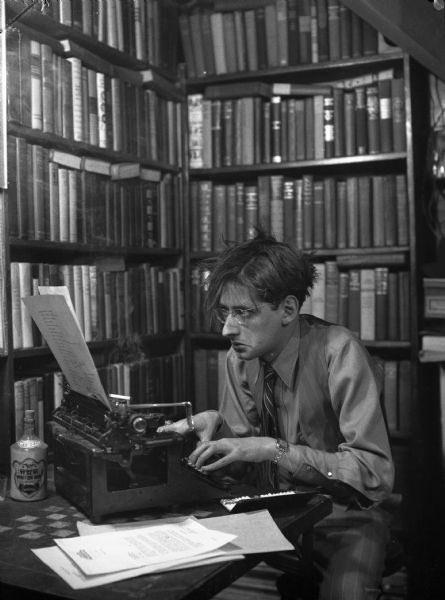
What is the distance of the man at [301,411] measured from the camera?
5.25ft

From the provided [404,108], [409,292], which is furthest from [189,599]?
[404,108]

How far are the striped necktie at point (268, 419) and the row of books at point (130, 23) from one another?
1344 millimetres

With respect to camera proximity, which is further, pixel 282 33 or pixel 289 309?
pixel 282 33

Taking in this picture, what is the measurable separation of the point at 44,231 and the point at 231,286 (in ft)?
2.60

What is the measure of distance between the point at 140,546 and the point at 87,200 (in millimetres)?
1531

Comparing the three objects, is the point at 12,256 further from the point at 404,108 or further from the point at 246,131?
the point at 404,108

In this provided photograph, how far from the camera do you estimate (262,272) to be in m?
1.81

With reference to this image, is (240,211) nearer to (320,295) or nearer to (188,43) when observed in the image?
(320,295)

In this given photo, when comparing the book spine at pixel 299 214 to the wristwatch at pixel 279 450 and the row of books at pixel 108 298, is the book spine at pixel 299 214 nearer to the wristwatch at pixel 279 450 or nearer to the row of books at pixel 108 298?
the row of books at pixel 108 298

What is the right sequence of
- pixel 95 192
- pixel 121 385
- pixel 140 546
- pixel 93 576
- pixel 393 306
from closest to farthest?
pixel 93 576
pixel 140 546
pixel 95 192
pixel 121 385
pixel 393 306

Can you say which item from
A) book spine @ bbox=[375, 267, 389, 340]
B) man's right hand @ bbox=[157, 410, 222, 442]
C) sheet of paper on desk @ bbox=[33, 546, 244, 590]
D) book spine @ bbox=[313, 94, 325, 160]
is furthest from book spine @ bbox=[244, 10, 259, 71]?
sheet of paper on desk @ bbox=[33, 546, 244, 590]

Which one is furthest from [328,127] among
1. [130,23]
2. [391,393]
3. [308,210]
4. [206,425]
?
[206,425]

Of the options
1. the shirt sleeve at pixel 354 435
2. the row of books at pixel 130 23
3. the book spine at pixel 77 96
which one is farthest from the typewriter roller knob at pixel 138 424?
the row of books at pixel 130 23

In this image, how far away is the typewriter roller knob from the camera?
142cm
